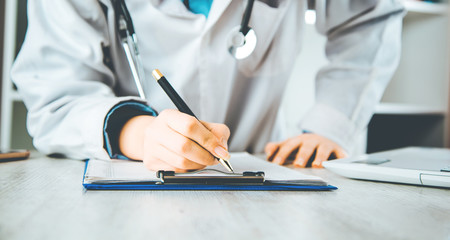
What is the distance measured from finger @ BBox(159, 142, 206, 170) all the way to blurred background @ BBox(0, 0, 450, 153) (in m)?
1.29

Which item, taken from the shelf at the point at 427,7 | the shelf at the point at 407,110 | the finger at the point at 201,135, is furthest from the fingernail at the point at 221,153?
the shelf at the point at 427,7

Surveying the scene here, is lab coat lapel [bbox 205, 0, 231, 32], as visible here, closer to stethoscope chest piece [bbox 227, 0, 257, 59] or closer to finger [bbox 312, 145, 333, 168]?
stethoscope chest piece [bbox 227, 0, 257, 59]

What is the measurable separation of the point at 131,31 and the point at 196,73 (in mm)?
154

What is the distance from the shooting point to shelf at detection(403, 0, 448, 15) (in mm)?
1731

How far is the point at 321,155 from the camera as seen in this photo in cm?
61

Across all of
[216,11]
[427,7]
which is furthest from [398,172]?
[427,7]

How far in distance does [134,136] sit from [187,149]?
161 millimetres

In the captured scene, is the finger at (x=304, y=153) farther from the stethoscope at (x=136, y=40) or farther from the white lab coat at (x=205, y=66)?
the stethoscope at (x=136, y=40)

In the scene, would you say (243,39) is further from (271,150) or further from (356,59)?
(356,59)

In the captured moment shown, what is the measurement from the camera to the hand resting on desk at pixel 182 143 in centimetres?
39

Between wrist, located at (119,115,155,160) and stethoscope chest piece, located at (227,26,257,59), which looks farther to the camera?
stethoscope chest piece, located at (227,26,257,59)

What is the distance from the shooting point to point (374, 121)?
1.85m

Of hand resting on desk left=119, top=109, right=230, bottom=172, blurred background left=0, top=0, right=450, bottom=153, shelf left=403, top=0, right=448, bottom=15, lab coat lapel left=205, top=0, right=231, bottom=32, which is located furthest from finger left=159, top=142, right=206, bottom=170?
shelf left=403, top=0, right=448, bottom=15

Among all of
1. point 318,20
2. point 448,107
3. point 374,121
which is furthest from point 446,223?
point 448,107
